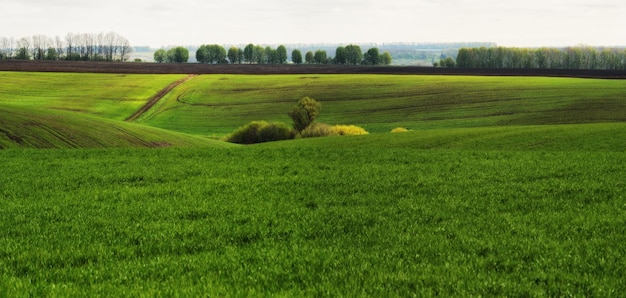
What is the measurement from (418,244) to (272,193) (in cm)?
672

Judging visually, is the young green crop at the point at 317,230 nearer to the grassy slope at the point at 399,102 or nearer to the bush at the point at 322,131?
the bush at the point at 322,131

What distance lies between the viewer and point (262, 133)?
228 ft

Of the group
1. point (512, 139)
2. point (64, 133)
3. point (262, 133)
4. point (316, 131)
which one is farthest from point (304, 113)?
point (512, 139)

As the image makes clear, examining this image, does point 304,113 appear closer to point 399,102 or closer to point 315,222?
point 399,102

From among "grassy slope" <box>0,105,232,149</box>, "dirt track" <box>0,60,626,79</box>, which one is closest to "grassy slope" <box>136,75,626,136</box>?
"dirt track" <box>0,60,626,79</box>

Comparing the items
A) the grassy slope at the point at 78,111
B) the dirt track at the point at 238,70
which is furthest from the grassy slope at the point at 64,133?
the dirt track at the point at 238,70

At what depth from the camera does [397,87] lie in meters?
110

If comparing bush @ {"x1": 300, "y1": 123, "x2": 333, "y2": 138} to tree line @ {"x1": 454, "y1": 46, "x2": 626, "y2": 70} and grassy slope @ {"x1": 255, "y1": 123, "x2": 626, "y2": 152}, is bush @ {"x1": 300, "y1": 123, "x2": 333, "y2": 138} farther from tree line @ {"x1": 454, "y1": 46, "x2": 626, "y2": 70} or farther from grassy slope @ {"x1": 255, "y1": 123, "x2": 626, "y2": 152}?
tree line @ {"x1": 454, "y1": 46, "x2": 626, "y2": 70}

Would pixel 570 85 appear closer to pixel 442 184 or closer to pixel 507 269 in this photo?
pixel 442 184

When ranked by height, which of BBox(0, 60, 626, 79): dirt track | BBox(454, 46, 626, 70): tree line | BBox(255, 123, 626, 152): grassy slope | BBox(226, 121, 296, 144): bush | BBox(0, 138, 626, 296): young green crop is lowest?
BBox(226, 121, 296, 144): bush

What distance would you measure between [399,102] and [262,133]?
36.8 metres

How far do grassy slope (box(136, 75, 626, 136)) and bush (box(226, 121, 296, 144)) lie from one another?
11.2 m

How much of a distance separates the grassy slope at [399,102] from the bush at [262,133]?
11.2m

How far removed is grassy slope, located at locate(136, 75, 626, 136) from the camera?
76125mm
